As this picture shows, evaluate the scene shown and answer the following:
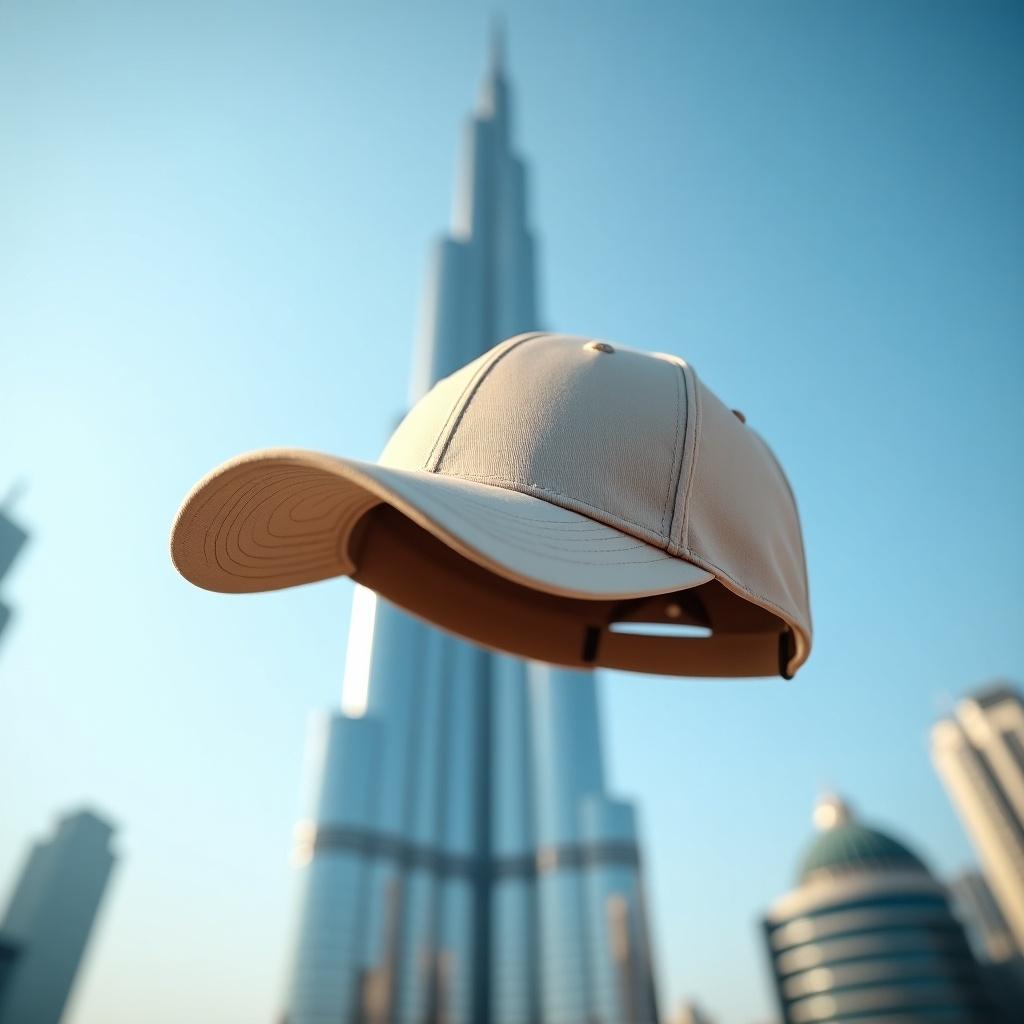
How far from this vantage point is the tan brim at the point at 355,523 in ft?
3.65

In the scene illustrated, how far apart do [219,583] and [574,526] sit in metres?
0.80

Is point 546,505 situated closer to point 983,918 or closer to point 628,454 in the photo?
point 628,454

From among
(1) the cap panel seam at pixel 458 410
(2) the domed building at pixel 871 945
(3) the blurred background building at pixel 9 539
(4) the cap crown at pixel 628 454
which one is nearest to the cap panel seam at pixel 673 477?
(4) the cap crown at pixel 628 454

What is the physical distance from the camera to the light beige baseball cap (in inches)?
46.9

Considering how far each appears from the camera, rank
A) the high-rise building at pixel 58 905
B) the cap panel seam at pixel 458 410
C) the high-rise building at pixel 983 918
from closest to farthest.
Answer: the cap panel seam at pixel 458 410
the high-rise building at pixel 58 905
the high-rise building at pixel 983 918

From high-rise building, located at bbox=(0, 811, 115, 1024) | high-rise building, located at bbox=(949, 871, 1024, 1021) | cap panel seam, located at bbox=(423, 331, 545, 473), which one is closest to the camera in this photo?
cap panel seam, located at bbox=(423, 331, 545, 473)

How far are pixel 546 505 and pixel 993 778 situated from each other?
91.5m

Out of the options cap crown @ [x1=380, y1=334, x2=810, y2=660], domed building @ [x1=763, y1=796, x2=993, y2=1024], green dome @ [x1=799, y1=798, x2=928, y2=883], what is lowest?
cap crown @ [x1=380, y1=334, x2=810, y2=660]

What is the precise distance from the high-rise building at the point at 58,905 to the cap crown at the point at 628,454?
85.3m

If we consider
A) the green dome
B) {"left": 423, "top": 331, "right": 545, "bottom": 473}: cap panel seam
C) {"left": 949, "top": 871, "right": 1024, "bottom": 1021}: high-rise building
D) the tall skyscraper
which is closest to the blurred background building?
the tall skyscraper

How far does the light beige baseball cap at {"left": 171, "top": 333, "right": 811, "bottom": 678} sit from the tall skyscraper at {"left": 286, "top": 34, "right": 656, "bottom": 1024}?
52565 mm

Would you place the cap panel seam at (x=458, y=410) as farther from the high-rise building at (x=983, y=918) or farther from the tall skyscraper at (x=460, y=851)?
the high-rise building at (x=983, y=918)

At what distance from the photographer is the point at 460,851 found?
200 ft

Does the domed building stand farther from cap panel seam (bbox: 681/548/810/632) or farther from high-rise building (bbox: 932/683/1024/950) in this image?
cap panel seam (bbox: 681/548/810/632)
